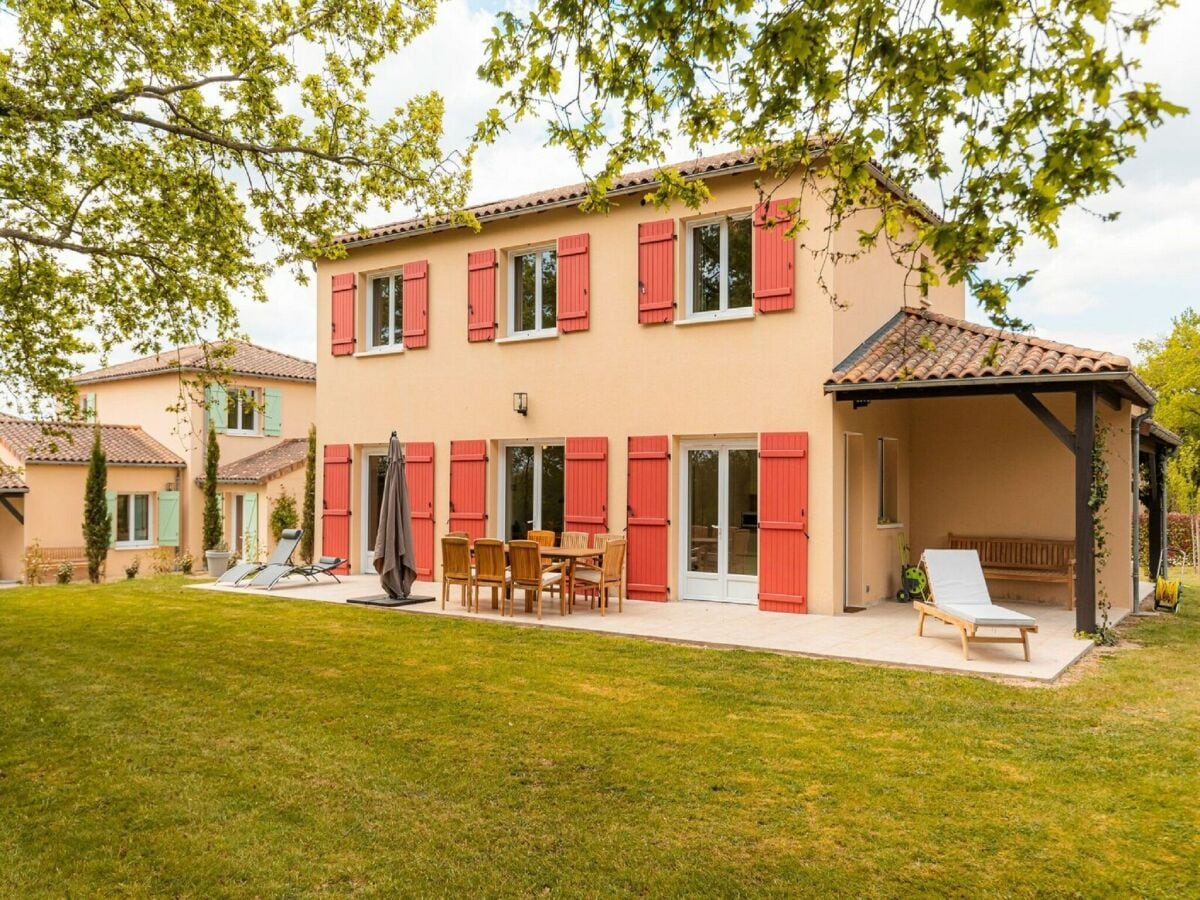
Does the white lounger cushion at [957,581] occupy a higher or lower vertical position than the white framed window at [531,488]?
lower

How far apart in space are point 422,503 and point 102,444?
14.2m

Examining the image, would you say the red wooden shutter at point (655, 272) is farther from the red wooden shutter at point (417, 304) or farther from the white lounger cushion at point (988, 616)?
the white lounger cushion at point (988, 616)

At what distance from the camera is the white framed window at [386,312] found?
49.1 feet

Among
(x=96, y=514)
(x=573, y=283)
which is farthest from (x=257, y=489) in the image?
(x=573, y=283)

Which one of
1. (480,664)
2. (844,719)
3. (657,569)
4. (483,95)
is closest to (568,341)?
(657,569)

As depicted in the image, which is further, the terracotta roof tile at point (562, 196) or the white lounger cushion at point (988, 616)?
the terracotta roof tile at point (562, 196)

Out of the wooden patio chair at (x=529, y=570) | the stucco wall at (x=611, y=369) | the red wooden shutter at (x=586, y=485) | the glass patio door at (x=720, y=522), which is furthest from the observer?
the red wooden shutter at (x=586, y=485)

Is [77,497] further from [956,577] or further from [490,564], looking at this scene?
[956,577]

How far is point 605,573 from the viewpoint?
1075cm

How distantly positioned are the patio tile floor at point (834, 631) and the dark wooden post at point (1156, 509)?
401cm

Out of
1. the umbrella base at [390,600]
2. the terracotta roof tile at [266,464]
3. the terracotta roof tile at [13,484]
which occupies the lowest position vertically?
the umbrella base at [390,600]

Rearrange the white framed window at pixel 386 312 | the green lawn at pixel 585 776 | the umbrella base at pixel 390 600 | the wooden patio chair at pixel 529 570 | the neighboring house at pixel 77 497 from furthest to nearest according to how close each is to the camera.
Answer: the neighboring house at pixel 77 497 → the white framed window at pixel 386 312 → the umbrella base at pixel 390 600 → the wooden patio chair at pixel 529 570 → the green lawn at pixel 585 776

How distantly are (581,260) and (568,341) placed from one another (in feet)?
3.91

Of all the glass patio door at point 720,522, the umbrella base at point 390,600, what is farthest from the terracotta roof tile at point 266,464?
the glass patio door at point 720,522
